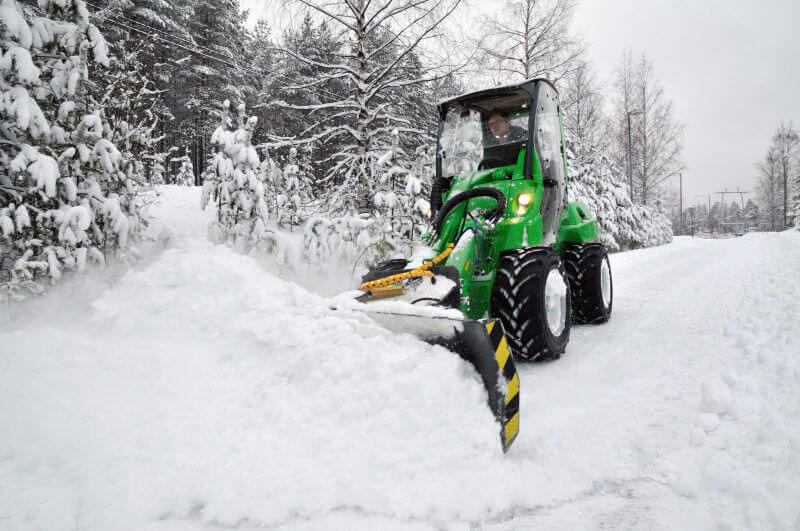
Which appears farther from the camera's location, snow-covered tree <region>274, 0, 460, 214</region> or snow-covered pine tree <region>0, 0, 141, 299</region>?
snow-covered tree <region>274, 0, 460, 214</region>

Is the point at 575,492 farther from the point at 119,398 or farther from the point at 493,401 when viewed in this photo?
the point at 119,398

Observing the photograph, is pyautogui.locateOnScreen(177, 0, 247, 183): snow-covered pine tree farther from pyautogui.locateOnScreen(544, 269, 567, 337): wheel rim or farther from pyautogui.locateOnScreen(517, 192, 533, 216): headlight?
pyautogui.locateOnScreen(544, 269, 567, 337): wheel rim

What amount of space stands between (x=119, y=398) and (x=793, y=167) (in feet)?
186

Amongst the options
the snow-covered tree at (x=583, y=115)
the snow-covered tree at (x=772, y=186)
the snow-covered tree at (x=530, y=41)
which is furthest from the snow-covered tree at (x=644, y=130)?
the snow-covered tree at (x=772, y=186)

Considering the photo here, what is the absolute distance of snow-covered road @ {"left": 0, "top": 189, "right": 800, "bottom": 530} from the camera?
5.66 feet

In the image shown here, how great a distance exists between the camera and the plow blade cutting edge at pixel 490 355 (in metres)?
2.21

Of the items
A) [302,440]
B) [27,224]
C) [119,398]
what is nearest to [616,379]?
[302,440]

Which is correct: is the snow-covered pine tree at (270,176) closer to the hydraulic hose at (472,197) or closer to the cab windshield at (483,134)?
the cab windshield at (483,134)

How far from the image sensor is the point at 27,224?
370cm

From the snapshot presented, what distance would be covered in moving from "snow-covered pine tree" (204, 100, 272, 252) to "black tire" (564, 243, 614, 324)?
3.93 m

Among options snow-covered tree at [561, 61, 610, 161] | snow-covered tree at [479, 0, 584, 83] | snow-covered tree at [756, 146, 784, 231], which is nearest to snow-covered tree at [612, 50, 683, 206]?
snow-covered tree at [561, 61, 610, 161]

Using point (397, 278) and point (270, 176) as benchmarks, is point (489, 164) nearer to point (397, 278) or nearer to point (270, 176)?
point (397, 278)

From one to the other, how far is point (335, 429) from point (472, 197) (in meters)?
2.57

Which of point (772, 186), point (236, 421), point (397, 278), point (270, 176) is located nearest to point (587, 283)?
point (397, 278)
